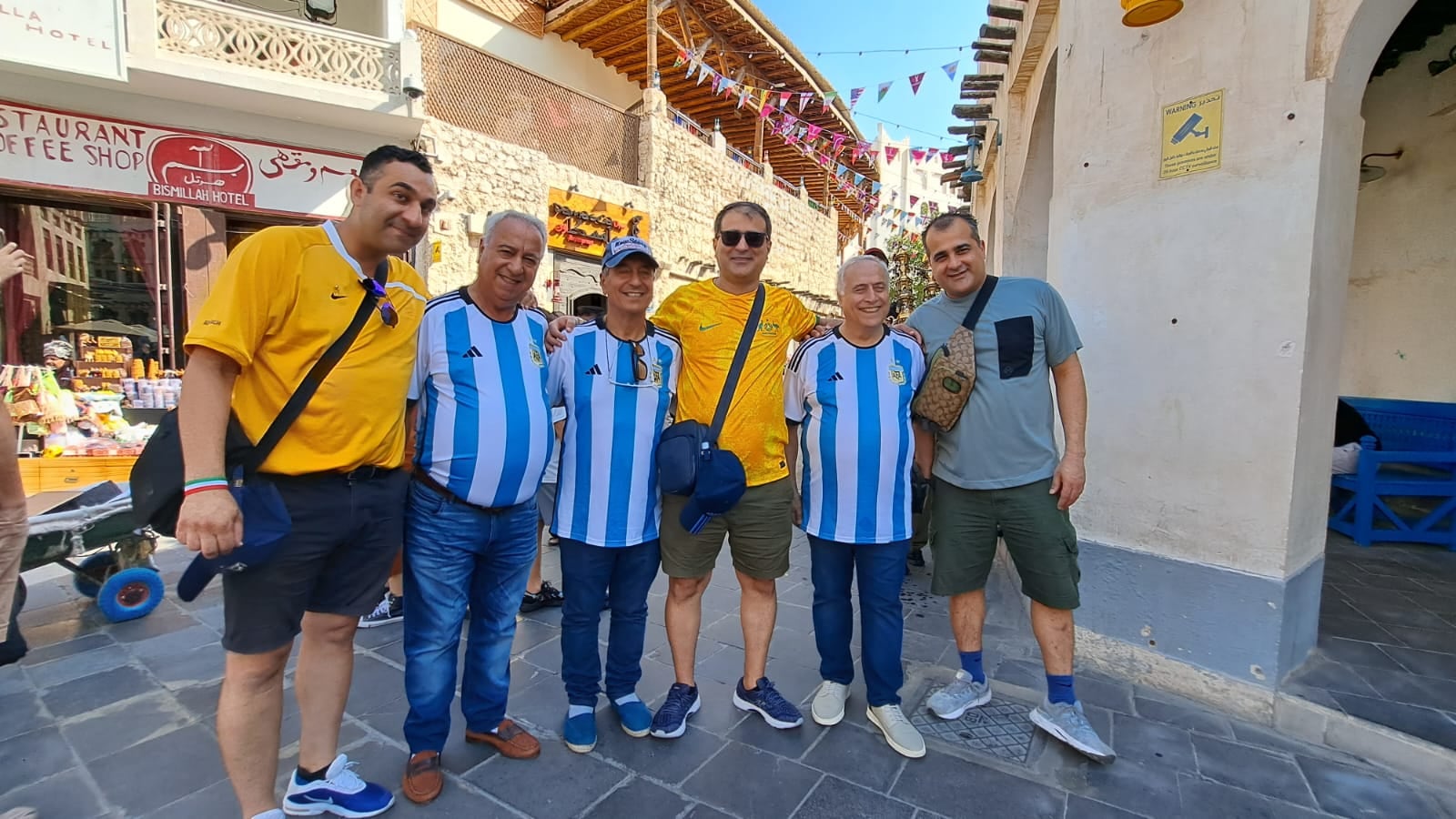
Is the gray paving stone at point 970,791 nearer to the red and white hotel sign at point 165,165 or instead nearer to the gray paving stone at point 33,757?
the gray paving stone at point 33,757

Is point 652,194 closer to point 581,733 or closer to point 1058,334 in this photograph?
point 1058,334

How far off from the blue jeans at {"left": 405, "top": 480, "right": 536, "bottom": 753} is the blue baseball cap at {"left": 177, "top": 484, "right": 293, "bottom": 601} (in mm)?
519

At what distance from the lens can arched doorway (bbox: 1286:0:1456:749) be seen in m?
2.74

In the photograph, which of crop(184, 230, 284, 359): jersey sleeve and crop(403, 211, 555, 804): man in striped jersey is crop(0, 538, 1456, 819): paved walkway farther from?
crop(184, 230, 284, 359): jersey sleeve

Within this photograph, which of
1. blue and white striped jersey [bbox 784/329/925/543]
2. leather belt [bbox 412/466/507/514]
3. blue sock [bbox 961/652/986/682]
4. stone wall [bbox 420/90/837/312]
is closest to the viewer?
leather belt [bbox 412/466/507/514]

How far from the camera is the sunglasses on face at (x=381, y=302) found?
205 centimetres

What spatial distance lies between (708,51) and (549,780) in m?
15.9

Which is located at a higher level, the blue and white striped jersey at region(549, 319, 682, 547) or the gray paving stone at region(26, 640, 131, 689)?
the blue and white striped jersey at region(549, 319, 682, 547)

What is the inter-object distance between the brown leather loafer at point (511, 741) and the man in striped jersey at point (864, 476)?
1.14 metres

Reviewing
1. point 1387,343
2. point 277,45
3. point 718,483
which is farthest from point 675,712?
point 277,45

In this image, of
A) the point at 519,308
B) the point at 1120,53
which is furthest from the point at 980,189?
the point at 519,308

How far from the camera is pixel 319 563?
200 centimetres

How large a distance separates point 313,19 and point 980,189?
11.2 m

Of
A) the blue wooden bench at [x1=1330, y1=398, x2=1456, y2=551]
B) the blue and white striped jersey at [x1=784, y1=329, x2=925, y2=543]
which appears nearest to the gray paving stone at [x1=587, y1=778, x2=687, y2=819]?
the blue and white striped jersey at [x1=784, y1=329, x2=925, y2=543]
